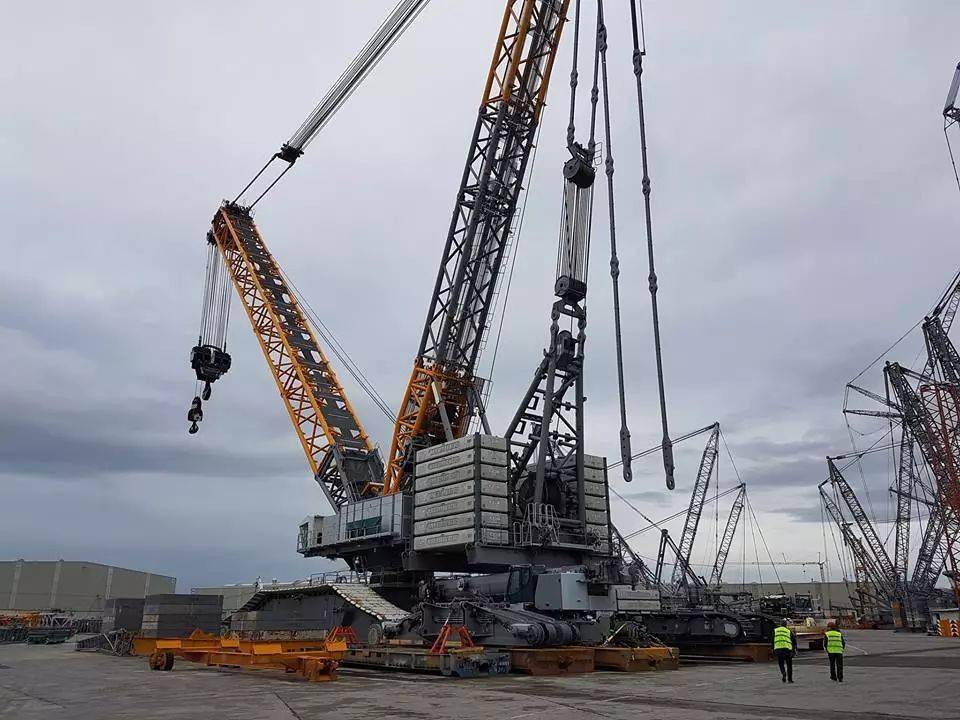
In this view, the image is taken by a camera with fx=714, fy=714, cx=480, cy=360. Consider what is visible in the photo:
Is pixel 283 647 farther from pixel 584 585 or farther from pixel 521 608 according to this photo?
pixel 584 585

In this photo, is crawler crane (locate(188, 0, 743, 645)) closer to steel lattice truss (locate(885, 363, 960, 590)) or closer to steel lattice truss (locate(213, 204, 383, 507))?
steel lattice truss (locate(213, 204, 383, 507))

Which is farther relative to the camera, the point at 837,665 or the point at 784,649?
the point at 837,665

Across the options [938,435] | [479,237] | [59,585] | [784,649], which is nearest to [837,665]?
[784,649]

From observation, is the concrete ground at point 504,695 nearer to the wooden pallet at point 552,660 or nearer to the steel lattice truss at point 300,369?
the wooden pallet at point 552,660

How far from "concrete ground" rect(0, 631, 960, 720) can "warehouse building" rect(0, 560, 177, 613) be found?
6848 cm

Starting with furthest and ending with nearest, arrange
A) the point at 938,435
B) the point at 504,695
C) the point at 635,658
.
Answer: the point at 938,435, the point at 635,658, the point at 504,695

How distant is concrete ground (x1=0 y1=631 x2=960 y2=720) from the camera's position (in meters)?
12.5

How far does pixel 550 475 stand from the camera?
3105 cm

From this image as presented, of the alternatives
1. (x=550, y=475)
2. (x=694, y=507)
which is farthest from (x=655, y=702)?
(x=694, y=507)

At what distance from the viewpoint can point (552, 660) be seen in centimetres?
2002

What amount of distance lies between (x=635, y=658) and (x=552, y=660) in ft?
8.99

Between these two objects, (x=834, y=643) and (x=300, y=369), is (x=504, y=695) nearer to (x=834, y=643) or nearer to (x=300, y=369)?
(x=834, y=643)

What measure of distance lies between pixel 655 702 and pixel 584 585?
10.7 m

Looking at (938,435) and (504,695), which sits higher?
(938,435)
